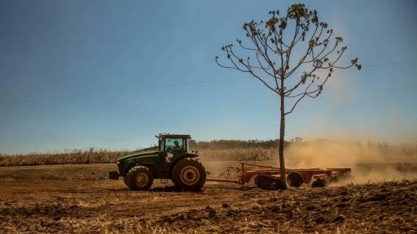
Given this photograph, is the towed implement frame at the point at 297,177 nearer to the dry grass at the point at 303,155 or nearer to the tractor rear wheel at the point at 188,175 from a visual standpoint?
the tractor rear wheel at the point at 188,175

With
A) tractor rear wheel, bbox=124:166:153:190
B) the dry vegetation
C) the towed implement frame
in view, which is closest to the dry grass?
the towed implement frame

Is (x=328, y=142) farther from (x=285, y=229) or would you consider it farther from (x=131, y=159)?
(x=285, y=229)

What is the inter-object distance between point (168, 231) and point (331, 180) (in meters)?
13.2

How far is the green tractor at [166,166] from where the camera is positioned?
19.6 m

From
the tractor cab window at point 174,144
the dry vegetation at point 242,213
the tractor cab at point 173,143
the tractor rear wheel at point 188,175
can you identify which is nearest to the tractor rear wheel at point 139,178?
the tractor rear wheel at point 188,175

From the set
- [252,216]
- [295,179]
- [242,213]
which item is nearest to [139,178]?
[295,179]

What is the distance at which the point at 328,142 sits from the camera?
35406 millimetres

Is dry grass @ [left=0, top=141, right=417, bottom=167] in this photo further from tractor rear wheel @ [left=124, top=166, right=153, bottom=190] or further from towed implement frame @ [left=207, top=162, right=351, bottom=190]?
tractor rear wheel @ [left=124, top=166, right=153, bottom=190]

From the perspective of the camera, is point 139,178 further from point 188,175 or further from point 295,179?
point 295,179

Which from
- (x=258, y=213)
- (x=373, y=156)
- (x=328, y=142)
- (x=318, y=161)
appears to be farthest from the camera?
(x=373, y=156)

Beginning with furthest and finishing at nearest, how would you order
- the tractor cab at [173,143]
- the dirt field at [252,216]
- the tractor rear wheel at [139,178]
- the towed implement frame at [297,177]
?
the tractor cab at [173,143]
the towed implement frame at [297,177]
the tractor rear wheel at [139,178]
the dirt field at [252,216]

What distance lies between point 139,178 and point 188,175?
2072 mm

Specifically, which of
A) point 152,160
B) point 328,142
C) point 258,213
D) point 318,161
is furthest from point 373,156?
point 258,213

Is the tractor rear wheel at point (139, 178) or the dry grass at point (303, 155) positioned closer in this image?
the tractor rear wheel at point (139, 178)
